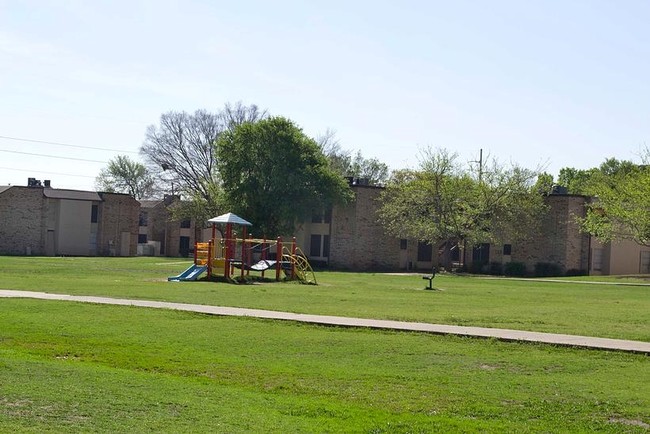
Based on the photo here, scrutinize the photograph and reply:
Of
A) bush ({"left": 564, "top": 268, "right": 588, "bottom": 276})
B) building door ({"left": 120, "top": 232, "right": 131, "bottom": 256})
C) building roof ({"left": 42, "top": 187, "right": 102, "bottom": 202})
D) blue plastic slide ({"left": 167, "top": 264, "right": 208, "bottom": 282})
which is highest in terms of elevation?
building roof ({"left": 42, "top": 187, "right": 102, "bottom": 202})

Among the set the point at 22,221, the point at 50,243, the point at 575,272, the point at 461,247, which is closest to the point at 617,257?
the point at 575,272

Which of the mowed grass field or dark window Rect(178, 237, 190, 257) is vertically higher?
dark window Rect(178, 237, 190, 257)

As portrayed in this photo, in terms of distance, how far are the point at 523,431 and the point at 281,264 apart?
38880 mm

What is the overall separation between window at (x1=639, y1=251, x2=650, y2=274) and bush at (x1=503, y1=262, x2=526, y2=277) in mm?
9891

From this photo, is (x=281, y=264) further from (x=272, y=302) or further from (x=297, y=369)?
(x=297, y=369)

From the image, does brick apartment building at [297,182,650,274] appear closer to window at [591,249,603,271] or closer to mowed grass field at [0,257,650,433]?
window at [591,249,603,271]

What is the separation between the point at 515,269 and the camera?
75.1m

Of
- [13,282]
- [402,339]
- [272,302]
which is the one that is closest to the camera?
[402,339]

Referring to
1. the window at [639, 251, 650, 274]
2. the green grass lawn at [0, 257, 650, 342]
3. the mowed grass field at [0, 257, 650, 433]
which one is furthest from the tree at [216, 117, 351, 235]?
the mowed grass field at [0, 257, 650, 433]

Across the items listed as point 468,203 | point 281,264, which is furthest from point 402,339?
point 468,203

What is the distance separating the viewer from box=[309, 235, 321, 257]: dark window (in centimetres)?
8181

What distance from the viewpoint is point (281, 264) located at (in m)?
50.2

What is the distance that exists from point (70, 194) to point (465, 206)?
3769 centimetres

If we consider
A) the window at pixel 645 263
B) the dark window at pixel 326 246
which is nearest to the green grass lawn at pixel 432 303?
the window at pixel 645 263
